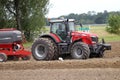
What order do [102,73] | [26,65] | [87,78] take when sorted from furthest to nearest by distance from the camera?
[26,65]
[102,73]
[87,78]

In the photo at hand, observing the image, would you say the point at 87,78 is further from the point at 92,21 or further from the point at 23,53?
the point at 92,21

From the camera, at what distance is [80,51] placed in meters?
18.2

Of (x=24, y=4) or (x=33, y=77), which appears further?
(x=24, y=4)

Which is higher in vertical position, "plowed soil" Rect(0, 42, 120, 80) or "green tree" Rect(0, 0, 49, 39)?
"green tree" Rect(0, 0, 49, 39)

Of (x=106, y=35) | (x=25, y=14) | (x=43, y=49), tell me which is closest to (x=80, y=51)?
(x=43, y=49)

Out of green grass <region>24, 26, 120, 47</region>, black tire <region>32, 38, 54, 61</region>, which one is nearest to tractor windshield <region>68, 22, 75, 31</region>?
black tire <region>32, 38, 54, 61</region>


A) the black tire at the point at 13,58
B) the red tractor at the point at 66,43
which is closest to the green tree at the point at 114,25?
the black tire at the point at 13,58

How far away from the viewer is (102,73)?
12.3m

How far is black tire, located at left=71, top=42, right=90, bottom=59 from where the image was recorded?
17.9 meters

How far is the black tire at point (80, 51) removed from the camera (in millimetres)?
17875

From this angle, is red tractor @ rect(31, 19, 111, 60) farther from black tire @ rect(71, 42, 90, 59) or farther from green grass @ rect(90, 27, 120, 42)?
green grass @ rect(90, 27, 120, 42)

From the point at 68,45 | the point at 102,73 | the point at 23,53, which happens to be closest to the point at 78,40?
the point at 68,45

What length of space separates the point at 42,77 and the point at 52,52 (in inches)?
253

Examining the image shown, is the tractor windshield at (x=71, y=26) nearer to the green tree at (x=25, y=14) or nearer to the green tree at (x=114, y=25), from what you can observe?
the green tree at (x=25, y=14)
